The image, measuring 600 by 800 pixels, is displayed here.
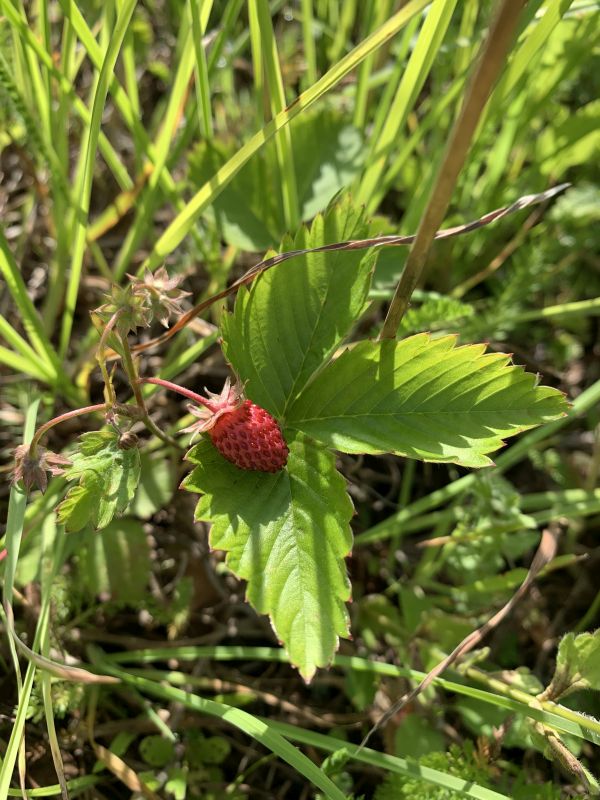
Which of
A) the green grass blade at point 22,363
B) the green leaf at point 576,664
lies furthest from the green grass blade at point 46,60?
the green leaf at point 576,664

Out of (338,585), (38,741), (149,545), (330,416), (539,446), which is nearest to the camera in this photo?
(338,585)

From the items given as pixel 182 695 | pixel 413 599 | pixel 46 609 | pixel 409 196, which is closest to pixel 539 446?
pixel 413 599

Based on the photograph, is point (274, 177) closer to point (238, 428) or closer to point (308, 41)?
point (308, 41)

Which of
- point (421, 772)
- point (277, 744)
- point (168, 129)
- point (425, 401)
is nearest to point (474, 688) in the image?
point (421, 772)

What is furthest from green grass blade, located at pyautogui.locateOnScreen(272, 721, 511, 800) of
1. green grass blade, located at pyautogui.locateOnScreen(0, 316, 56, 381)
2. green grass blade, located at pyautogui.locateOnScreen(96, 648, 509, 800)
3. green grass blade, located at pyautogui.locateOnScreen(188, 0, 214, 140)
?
green grass blade, located at pyautogui.locateOnScreen(188, 0, 214, 140)

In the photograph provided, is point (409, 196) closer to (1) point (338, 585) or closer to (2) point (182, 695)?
(1) point (338, 585)

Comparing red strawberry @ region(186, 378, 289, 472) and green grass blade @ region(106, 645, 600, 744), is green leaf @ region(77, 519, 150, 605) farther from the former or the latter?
red strawberry @ region(186, 378, 289, 472)
